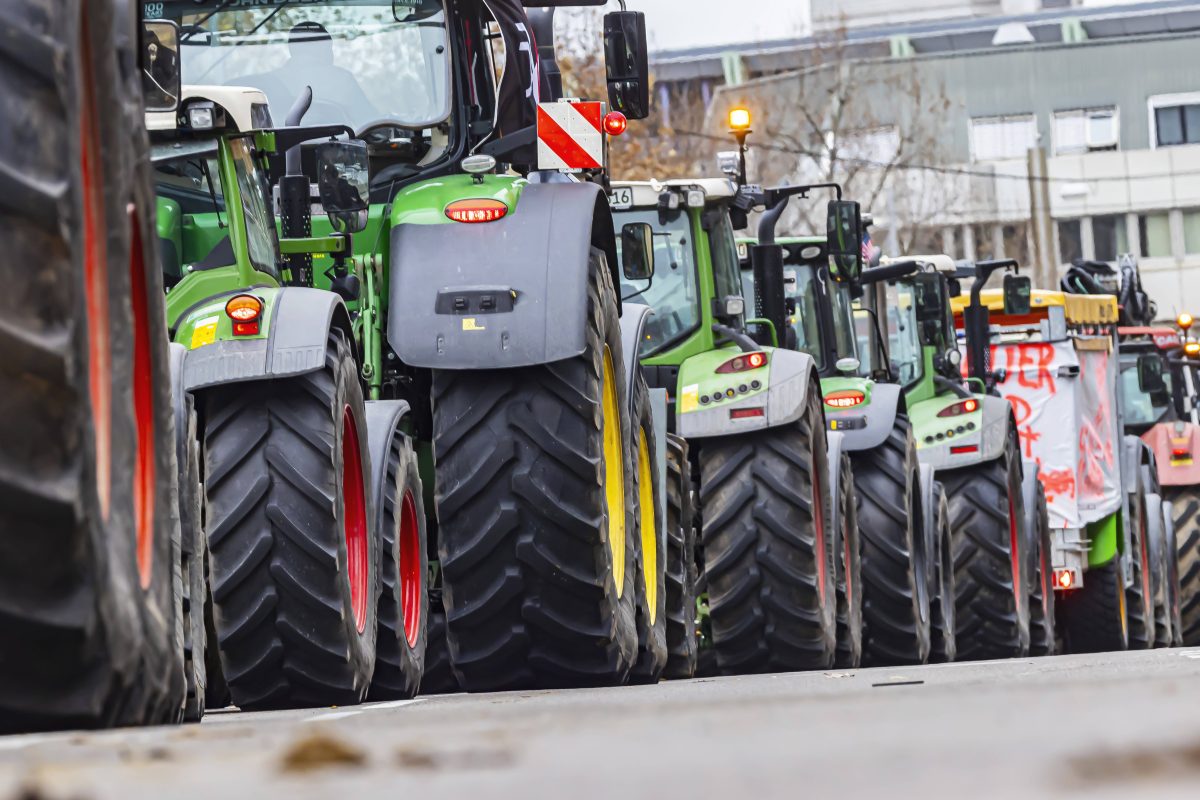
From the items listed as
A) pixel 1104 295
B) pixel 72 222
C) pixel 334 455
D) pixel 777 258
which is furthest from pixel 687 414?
pixel 1104 295

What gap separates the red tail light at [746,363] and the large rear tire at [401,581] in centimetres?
362

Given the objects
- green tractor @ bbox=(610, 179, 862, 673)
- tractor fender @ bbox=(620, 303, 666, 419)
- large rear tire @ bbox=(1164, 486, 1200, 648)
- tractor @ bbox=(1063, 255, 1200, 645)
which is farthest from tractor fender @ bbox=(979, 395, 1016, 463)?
tractor fender @ bbox=(620, 303, 666, 419)

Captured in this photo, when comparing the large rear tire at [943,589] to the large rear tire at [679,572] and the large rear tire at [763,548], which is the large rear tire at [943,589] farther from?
the large rear tire at [679,572]

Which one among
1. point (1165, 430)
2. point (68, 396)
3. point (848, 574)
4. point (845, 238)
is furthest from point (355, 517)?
point (1165, 430)

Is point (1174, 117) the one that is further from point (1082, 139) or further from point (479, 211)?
point (479, 211)

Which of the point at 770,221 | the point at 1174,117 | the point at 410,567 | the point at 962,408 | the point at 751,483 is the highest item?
the point at 1174,117

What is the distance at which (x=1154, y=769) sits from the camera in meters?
2.20

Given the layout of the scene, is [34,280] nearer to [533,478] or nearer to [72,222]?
[72,222]

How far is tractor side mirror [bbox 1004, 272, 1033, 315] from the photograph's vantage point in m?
18.8

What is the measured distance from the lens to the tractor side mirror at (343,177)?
8039 millimetres

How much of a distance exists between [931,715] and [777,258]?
11227 mm

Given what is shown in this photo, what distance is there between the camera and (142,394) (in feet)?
14.5

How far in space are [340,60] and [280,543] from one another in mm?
2537

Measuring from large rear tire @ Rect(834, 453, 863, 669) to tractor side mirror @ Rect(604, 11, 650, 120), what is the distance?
3634 mm
